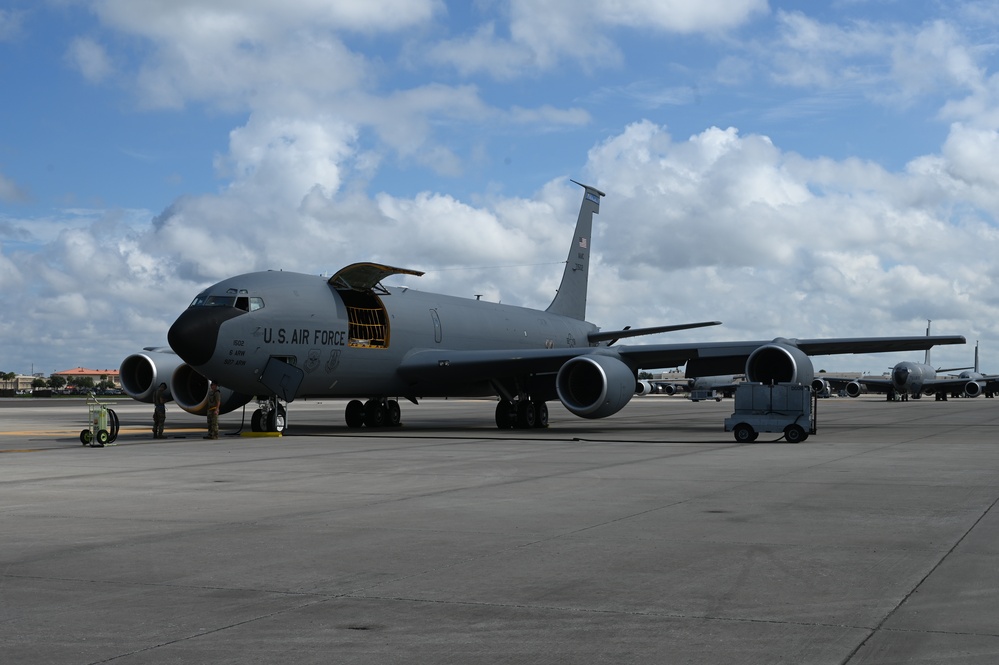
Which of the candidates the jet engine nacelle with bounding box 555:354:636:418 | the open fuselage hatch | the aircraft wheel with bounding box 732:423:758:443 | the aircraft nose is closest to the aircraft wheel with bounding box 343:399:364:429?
the open fuselage hatch

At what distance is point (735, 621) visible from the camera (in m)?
5.14

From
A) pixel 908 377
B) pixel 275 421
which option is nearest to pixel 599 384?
pixel 275 421

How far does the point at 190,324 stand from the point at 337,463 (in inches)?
295

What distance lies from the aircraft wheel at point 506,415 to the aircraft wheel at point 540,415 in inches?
22.5

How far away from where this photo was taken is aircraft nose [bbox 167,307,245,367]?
20.7m

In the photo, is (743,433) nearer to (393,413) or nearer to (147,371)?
(393,413)

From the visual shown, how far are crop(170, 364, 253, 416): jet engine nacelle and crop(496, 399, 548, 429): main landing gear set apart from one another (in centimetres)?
660

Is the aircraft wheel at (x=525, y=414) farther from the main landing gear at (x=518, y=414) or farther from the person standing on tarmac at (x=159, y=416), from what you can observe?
the person standing on tarmac at (x=159, y=416)

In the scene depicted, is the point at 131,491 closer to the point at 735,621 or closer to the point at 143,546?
the point at 143,546

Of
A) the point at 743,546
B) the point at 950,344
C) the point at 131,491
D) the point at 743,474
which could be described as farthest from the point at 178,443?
the point at 950,344

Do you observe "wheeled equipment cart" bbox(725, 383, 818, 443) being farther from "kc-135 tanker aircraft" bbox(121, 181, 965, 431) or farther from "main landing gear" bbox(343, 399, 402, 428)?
"main landing gear" bbox(343, 399, 402, 428)

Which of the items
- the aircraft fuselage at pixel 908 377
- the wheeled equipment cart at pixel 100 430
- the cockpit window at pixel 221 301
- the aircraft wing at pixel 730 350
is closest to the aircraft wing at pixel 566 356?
the aircraft wing at pixel 730 350

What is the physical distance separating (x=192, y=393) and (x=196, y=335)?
5646 millimetres

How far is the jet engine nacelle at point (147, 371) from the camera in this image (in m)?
25.5
